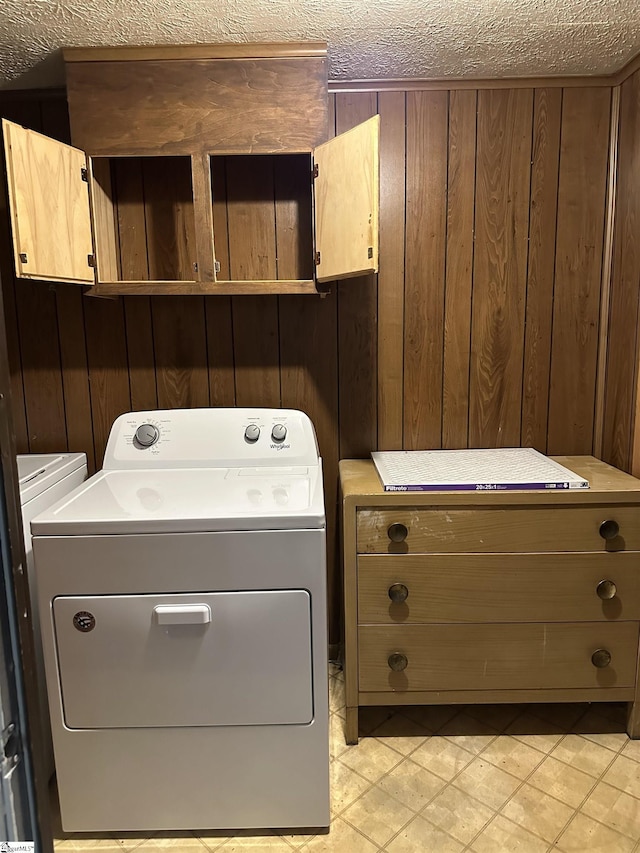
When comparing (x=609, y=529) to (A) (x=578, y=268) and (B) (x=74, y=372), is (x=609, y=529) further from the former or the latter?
(B) (x=74, y=372)

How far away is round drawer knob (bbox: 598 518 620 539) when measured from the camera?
1723mm

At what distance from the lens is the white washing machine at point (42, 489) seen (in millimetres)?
1601

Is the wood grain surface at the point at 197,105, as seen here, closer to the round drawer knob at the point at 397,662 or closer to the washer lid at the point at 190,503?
the washer lid at the point at 190,503

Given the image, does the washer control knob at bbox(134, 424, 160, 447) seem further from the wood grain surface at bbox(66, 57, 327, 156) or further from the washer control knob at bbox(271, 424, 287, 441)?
the wood grain surface at bbox(66, 57, 327, 156)

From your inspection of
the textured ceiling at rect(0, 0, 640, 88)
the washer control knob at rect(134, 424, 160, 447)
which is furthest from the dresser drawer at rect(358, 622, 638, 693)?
the textured ceiling at rect(0, 0, 640, 88)

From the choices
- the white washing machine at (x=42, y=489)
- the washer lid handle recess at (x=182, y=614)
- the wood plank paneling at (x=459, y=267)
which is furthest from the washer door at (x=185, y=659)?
the wood plank paneling at (x=459, y=267)

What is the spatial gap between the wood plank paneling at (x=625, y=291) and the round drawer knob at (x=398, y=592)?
2.79 feet

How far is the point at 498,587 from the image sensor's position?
176 cm

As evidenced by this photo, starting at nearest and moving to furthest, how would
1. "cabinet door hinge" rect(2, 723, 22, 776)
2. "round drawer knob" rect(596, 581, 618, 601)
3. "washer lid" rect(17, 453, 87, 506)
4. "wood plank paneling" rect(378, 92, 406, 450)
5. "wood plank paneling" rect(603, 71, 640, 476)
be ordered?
1. "cabinet door hinge" rect(2, 723, 22, 776)
2. "washer lid" rect(17, 453, 87, 506)
3. "round drawer knob" rect(596, 581, 618, 601)
4. "wood plank paneling" rect(603, 71, 640, 476)
5. "wood plank paneling" rect(378, 92, 406, 450)

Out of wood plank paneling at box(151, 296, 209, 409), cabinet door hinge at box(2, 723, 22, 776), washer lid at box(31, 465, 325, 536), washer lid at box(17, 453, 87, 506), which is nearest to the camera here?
cabinet door hinge at box(2, 723, 22, 776)

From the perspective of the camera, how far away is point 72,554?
1386 millimetres

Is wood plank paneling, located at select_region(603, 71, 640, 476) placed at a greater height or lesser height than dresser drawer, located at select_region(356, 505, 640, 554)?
greater

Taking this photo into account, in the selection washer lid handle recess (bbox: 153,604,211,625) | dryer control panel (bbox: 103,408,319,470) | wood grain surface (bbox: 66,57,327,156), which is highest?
wood grain surface (bbox: 66,57,327,156)

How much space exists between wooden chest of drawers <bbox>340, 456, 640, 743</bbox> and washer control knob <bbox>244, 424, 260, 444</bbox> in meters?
0.34
